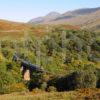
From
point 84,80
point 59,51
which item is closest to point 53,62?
point 59,51

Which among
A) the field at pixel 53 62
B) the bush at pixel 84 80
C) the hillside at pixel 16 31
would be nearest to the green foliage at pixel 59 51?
the field at pixel 53 62

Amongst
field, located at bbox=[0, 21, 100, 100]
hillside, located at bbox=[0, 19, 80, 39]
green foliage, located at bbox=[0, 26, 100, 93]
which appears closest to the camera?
field, located at bbox=[0, 21, 100, 100]

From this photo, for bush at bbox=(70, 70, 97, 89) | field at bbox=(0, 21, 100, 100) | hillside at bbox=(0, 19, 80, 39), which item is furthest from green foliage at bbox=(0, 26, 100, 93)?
bush at bbox=(70, 70, 97, 89)

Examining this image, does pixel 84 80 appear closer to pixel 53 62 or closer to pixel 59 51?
pixel 53 62

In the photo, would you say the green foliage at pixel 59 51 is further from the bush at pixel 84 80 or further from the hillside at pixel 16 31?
the bush at pixel 84 80

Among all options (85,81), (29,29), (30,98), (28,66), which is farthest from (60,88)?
(29,29)

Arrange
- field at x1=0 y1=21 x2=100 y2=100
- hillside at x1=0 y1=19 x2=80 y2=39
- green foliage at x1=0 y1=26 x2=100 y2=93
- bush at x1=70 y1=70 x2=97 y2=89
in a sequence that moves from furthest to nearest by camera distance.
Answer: hillside at x1=0 y1=19 x2=80 y2=39
green foliage at x1=0 y1=26 x2=100 y2=93
field at x1=0 y1=21 x2=100 y2=100
bush at x1=70 y1=70 x2=97 y2=89

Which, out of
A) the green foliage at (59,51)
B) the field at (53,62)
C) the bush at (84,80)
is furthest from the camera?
the green foliage at (59,51)

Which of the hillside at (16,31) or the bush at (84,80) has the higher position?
the hillside at (16,31)

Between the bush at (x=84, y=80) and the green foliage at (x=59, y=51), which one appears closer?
the bush at (x=84, y=80)

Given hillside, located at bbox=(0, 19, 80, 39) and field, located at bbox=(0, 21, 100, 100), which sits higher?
hillside, located at bbox=(0, 19, 80, 39)

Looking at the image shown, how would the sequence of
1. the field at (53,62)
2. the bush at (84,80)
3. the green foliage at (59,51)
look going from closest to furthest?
the bush at (84,80), the field at (53,62), the green foliage at (59,51)

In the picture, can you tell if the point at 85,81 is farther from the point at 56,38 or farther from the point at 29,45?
the point at 56,38

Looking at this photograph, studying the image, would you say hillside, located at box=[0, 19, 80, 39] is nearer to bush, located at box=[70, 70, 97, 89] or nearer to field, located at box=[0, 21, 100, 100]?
field, located at box=[0, 21, 100, 100]
